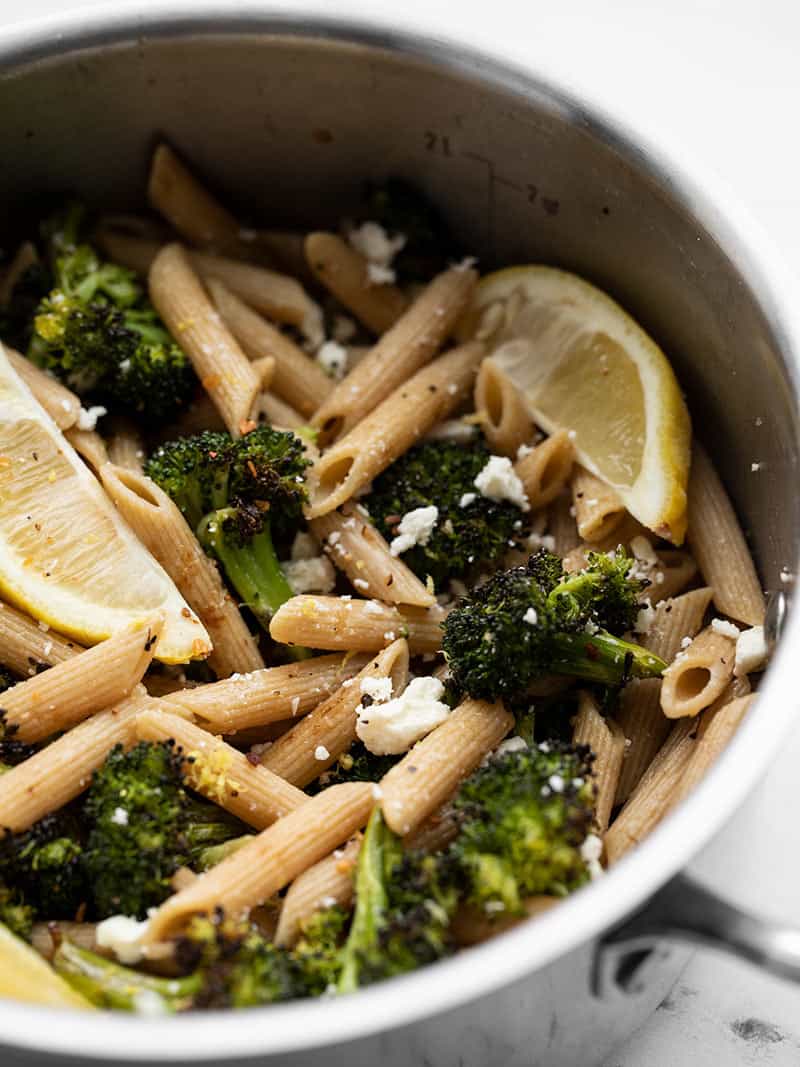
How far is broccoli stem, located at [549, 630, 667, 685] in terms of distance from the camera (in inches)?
91.4

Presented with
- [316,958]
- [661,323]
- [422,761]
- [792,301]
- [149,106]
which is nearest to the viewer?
[316,958]

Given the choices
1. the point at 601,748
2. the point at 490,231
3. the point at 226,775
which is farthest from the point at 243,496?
the point at 490,231

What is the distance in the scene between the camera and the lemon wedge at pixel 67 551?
2395 millimetres

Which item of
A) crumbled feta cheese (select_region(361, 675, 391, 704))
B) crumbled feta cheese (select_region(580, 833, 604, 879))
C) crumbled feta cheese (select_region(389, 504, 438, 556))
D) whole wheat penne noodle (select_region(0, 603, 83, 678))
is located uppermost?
crumbled feta cheese (select_region(389, 504, 438, 556))

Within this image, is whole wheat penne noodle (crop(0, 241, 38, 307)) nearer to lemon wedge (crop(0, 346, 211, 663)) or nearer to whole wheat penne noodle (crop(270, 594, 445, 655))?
lemon wedge (crop(0, 346, 211, 663))

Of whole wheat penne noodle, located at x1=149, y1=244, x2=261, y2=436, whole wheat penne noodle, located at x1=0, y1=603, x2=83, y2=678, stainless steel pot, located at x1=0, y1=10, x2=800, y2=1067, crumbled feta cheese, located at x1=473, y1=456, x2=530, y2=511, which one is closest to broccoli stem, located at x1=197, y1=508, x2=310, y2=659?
whole wheat penne noodle, located at x1=149, y1=244, x2=261, y2=436

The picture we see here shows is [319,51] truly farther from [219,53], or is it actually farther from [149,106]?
[149,106]

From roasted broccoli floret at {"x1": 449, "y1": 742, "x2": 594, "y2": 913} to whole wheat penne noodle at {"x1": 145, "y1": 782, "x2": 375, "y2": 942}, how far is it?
0.63 ft

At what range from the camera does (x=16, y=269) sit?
304 centimetres

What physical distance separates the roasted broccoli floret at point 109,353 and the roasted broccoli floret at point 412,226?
571 millimetres

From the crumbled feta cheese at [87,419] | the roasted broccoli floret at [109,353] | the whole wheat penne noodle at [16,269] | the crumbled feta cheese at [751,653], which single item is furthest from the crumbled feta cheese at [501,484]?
the whole wheat penne noodle at [16,269]

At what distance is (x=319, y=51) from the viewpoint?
9.29 ft

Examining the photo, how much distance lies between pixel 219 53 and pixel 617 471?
4.06 feet

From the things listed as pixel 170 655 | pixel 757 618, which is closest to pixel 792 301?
pixel 757 618
